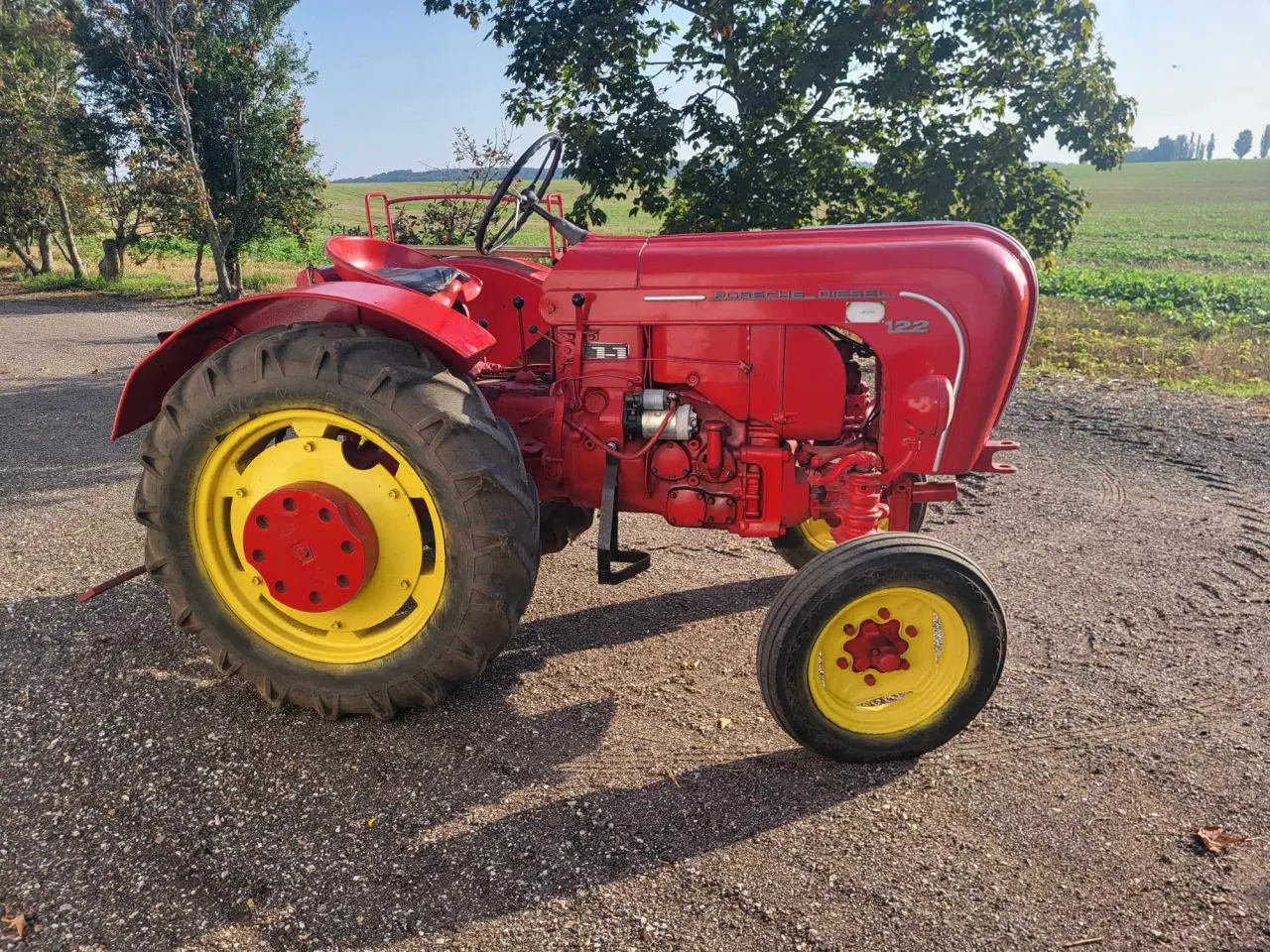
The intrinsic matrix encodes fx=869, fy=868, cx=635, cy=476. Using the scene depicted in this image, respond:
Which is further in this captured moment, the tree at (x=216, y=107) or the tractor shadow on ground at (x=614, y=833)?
the tree at (x=216, y=107)

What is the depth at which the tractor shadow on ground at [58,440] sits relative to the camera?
5203mm

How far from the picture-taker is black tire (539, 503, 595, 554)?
11.1ft

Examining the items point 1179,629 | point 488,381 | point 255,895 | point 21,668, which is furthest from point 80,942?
→ point 1179,629

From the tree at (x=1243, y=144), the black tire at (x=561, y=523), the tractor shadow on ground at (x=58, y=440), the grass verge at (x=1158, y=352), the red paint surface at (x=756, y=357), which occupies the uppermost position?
the tree at (x=1243, y=144)

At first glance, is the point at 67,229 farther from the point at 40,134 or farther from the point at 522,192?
the point at 522,192

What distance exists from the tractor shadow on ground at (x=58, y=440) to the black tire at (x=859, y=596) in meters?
4.42

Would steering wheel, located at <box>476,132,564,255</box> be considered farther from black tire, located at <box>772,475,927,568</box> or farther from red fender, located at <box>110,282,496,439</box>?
black tire, located at <box>772,475,927,568</box>

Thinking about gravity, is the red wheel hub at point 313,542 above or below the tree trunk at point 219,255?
below

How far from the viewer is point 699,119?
Answer: 241 inches

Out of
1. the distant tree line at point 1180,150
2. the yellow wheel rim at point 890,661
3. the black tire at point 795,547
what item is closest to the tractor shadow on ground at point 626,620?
the black tire at point 795,547

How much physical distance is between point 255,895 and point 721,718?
1.43 metres

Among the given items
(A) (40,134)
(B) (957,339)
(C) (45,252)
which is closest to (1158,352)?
(B) (957,339)

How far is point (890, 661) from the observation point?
A: 2.58 metres

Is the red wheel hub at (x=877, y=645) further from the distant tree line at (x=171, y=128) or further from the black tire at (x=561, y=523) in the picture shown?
the distant tree line at (x=171, y=128)
